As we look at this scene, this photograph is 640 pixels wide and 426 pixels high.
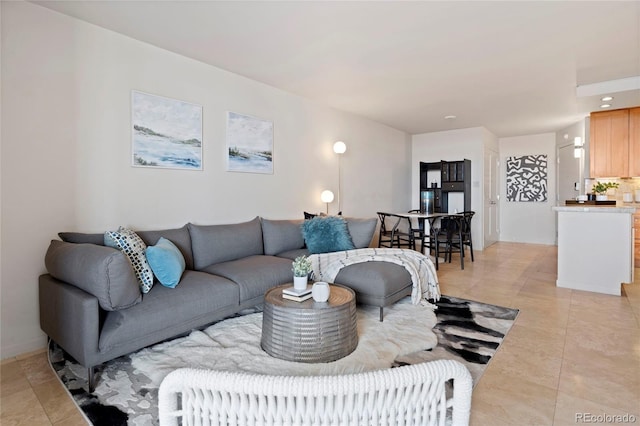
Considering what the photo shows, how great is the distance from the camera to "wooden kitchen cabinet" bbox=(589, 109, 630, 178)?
519 cm

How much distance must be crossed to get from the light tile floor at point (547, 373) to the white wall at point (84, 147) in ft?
2.54

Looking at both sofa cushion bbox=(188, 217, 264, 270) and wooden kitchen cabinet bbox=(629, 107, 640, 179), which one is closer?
sofa cushion bbox=(188, 217, 264, 270)

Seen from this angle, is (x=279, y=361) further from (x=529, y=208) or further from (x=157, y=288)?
(x=529, y=208)

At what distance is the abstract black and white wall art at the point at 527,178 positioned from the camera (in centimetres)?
745

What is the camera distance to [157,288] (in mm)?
2410

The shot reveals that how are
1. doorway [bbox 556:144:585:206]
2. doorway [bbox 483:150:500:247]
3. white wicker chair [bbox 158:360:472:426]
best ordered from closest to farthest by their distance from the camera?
1. white wicker chair [bbox 158:360:472:426]
2. doorway [bbox 556:144:585:206]
3. doorway [bbox 483:150:500:247]

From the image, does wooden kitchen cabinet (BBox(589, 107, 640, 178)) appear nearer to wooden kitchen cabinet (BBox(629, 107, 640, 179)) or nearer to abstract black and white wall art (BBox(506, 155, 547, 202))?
wooden kitchen cabinet (BBox(629, 107, 640, 179))

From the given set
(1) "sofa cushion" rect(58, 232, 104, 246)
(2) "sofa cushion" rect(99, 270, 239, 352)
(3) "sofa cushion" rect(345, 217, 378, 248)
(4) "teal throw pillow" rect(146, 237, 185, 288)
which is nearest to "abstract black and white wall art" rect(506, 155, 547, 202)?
(3) "sofa cushion" rect(345, 217, 378, 248)

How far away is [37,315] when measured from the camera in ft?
8.18

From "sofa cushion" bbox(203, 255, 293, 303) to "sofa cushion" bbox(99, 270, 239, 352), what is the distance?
0.34 ft

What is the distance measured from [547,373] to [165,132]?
11.6ft

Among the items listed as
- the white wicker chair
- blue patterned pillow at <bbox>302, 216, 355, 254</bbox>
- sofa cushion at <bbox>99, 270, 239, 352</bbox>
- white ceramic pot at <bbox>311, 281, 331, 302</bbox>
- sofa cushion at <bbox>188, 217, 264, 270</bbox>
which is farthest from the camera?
blue patterned pillow at <bbox>302, 216, 355, 254</bbox>

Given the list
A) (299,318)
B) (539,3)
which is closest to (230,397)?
Answer: (299,318)

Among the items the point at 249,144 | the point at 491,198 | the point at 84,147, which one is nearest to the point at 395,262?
the point at 249,144
